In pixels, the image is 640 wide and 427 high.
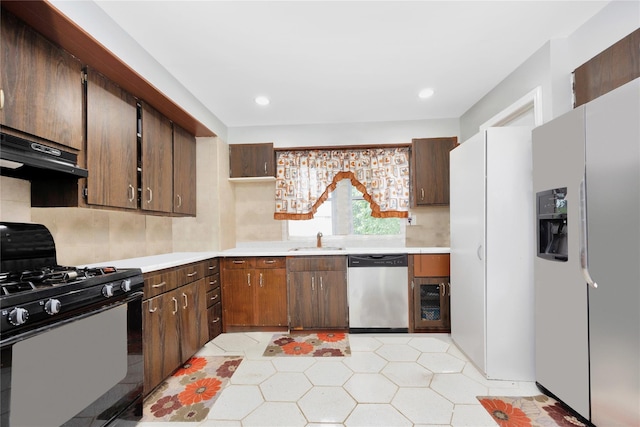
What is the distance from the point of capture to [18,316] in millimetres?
1012

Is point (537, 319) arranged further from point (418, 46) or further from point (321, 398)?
point (418, 46)

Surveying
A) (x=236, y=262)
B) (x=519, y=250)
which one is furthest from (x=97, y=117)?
(x=519, y=250)

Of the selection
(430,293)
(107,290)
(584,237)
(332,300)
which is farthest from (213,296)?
(584,237)

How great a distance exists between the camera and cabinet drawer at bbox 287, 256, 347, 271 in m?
2.94

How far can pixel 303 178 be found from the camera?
3.48 m

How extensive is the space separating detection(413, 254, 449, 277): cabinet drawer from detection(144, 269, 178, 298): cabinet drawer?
7.50ft

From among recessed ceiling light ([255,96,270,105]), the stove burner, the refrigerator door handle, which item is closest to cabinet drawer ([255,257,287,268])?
the stove burner

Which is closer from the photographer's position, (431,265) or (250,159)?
(431,265)

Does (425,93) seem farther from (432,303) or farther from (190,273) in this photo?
(190,273)

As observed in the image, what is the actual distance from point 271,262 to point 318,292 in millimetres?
609

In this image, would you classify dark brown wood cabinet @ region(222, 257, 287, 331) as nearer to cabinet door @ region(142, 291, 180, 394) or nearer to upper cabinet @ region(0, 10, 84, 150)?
cabinet door @ region(142, 291, 180, 394)

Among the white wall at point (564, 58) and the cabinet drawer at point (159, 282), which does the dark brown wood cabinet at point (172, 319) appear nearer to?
the cabinet drawer at point (159, 282)

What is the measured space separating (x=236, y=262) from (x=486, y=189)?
2.47 metres

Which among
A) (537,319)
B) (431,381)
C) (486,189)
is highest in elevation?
(486,189)
